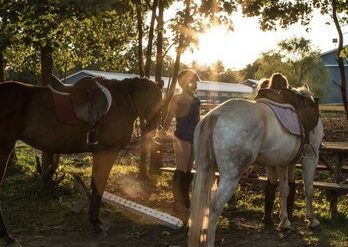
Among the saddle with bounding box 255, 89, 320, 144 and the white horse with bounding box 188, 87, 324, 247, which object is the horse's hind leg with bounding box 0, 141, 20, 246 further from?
the saddle with bounding box 255, 89, 320, 144

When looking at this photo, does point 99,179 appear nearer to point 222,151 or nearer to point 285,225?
point 222,151

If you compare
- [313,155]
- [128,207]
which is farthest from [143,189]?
[313,155]

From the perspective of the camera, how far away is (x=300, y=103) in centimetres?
613

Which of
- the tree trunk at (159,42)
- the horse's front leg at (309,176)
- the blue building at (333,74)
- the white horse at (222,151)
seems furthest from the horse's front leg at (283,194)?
the blue building at (333,74)

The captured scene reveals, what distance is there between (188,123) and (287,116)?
1573 millimetres

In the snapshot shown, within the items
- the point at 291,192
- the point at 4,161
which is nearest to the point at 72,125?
the point at 4,161

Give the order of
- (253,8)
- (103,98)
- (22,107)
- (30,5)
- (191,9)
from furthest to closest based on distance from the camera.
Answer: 1. (253,8)
2. (191,9)
3. (30,5)
4. (103,98)
5. (22,107)

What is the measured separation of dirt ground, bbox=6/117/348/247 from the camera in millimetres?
5633

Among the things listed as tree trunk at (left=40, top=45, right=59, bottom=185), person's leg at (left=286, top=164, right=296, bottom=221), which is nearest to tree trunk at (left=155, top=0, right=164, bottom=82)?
tree trunk at (left=40, top=45, right=59, bottom=185)

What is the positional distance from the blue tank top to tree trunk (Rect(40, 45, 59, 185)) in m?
2.69

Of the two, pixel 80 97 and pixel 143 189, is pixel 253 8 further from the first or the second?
pixel 80 97

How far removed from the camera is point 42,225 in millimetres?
6488

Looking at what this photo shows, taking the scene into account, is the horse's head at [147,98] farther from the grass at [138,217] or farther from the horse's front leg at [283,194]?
the horse's front leg at [283,194]

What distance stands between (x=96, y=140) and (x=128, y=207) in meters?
1.25
